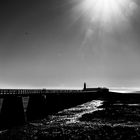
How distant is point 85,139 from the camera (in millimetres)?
14914

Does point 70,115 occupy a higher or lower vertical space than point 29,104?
lower

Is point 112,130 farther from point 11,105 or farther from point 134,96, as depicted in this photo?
point 134,96

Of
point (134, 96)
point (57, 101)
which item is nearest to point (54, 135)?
point (57, 101)

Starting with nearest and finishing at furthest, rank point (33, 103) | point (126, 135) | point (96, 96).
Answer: point (126, 135) → point (33, 103) → point (96, 96)

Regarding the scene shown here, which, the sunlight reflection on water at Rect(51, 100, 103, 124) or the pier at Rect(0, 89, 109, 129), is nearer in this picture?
the sunlight reflection on water at Rect(51, 100, 103, 124)

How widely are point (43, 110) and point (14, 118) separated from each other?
9.47m

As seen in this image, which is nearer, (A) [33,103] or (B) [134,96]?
(A) [33,103]

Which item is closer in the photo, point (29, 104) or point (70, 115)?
point (70, 115)

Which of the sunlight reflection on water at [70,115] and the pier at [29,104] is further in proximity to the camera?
the pier at [29,104]

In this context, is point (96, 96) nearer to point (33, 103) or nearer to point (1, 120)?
point (33, 103)

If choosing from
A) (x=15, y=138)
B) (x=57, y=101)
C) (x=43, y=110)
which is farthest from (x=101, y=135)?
(x=57, y=101)

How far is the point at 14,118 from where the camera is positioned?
31578mm

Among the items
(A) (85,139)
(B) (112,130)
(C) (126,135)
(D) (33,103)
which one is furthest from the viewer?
(D) (33,103)

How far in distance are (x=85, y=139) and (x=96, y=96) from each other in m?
61.8
